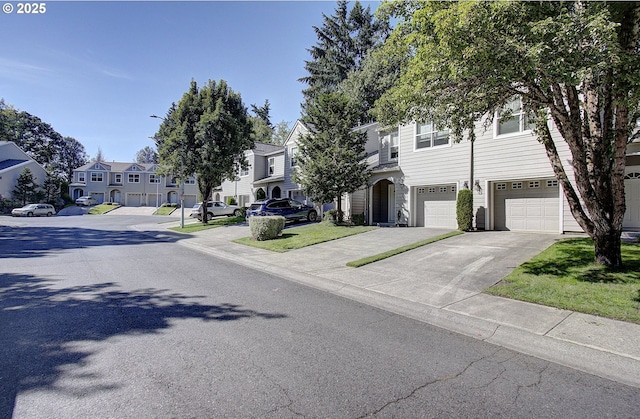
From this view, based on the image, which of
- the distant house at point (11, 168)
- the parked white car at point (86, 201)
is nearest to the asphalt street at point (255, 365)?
the distant house at point (11, 168)

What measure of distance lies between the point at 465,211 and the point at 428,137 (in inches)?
182

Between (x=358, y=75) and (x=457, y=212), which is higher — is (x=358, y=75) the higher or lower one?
the higher one

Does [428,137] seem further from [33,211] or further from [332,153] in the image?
[33,211]

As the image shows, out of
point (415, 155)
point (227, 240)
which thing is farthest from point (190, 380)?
point (415, 155)

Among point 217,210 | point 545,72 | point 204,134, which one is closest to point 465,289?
point 545,72

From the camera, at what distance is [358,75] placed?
109 ft

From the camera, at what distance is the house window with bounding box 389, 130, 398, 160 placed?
19.1 meters

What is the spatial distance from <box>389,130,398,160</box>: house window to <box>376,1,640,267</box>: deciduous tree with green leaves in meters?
10.5

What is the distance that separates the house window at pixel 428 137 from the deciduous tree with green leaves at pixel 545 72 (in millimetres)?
7960

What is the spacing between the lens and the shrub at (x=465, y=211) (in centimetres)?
1426

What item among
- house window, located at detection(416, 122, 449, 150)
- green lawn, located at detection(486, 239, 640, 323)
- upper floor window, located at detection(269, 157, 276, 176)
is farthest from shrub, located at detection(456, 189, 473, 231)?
upper floor window, located at detection(269, 157, 276, 176)

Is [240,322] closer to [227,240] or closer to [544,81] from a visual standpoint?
[544,81]

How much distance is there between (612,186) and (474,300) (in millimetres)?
4117

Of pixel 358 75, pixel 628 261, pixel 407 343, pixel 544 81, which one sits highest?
pixel 358 75
